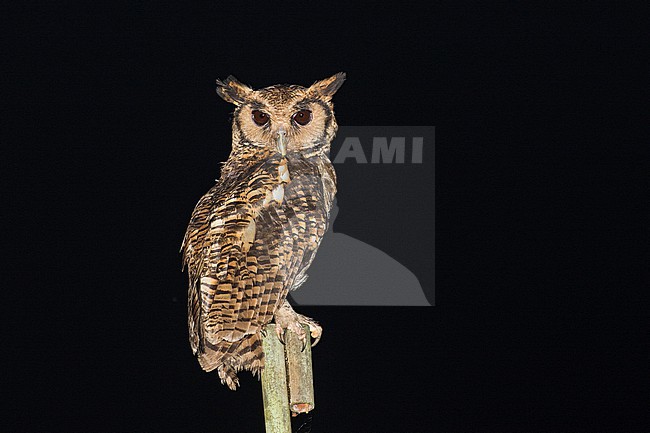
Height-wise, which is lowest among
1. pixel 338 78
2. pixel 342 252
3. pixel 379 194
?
pixel 342 252

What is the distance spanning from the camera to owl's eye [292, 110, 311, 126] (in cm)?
202

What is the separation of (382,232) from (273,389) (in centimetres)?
53

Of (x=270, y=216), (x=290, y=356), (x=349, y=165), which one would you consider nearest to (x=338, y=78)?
(x=349, y=165)

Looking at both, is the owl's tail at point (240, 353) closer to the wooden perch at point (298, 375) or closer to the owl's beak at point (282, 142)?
the wooden perch at point (298, 375)

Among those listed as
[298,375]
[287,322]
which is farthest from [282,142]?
[298,375]

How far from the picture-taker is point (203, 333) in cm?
195

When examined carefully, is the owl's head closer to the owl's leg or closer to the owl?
the owl

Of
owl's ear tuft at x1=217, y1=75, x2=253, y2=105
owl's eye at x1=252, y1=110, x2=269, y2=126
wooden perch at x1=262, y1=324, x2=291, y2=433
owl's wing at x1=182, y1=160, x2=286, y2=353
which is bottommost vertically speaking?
wooden perch at x1=262, y1=324, x2=291, y2=433

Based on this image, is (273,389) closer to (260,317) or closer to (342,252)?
(260,317)

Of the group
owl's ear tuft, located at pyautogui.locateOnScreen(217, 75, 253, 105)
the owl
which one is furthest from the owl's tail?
owl's ear tuft, located at pyautogui.locateOnScreen(217, 75, 253, 105)

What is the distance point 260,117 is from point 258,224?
27 centimetres

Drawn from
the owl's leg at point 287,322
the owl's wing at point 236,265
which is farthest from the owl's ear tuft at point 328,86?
the owl's leg at point 287,322

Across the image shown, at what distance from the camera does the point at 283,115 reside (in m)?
1.99

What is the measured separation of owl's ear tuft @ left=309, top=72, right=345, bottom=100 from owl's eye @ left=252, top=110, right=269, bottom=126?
129mm
